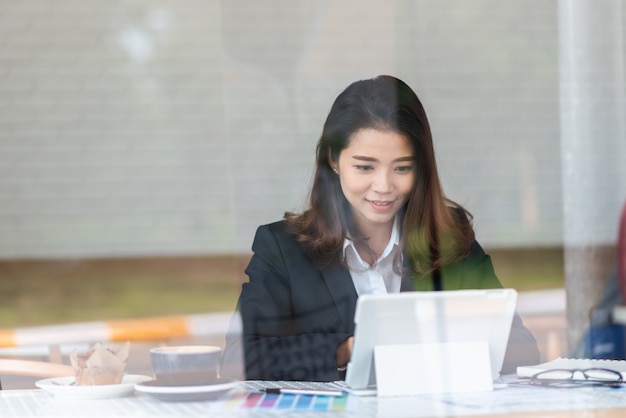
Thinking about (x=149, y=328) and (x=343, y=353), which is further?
(x=149, y=328)

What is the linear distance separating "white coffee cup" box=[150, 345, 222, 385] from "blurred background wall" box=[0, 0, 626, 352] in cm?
344

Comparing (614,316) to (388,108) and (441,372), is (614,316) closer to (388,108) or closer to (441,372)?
(388,108)

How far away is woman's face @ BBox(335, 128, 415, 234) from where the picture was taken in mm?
2260

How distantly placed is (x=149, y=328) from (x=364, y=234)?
2.79m

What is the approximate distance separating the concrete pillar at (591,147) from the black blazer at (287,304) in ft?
3.16

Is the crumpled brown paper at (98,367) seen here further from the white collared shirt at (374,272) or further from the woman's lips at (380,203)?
the woman's lips at (380,203)

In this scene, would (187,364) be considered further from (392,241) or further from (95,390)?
(392,241)

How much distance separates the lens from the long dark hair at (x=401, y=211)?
7.48ft

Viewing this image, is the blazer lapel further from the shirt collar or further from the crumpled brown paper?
the crumpled brown paper

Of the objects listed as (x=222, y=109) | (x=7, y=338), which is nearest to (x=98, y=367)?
(x=7, y=338)

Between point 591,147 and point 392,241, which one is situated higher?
point 591,147

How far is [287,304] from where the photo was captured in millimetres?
2229

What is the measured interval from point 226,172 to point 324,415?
4010 mm

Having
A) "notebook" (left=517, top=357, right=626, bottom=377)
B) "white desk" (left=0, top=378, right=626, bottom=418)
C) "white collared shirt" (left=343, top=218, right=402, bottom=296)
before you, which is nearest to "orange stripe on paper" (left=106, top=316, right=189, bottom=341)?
"white collared shirt" (left=343, top=218, right=402, bottom=296)
